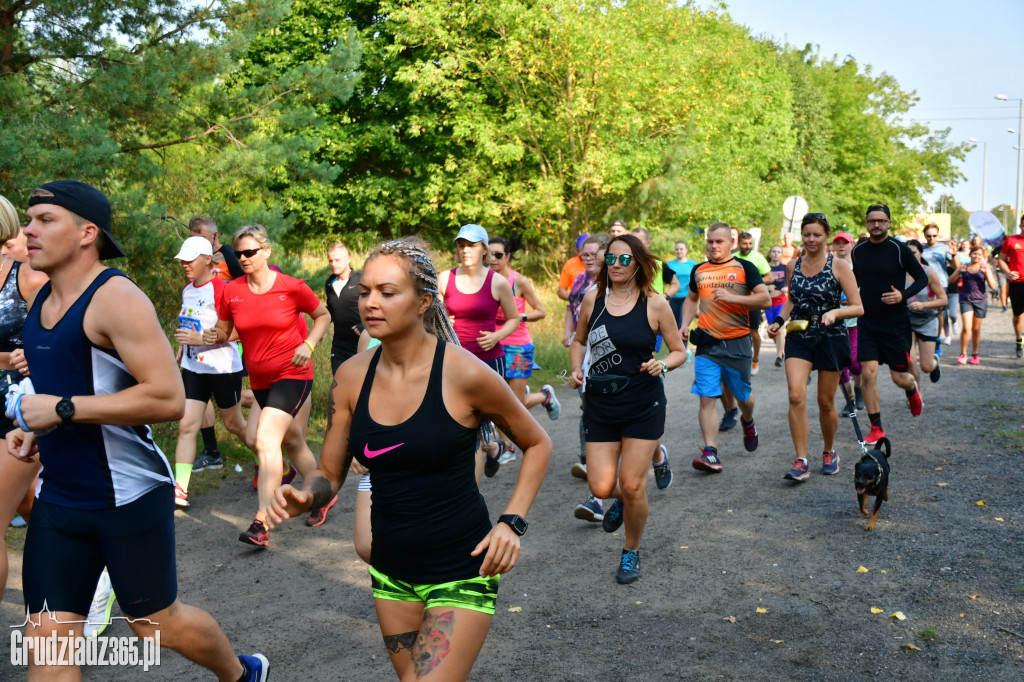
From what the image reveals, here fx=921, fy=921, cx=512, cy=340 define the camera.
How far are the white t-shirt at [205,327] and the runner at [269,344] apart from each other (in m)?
0.73

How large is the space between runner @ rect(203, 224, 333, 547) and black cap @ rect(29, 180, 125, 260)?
10.9 feet

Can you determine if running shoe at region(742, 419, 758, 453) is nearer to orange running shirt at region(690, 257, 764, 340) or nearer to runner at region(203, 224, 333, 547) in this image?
orange running shirt at region(690, 257, 764, 340)

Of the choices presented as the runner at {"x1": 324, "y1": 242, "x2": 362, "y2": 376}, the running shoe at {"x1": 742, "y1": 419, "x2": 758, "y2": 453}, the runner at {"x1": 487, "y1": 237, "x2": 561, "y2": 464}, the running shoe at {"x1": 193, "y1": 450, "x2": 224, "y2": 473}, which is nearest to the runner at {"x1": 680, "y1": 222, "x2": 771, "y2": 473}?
the running shoe at {"x1": 742, "y1": 419, "x2": 758, "y2": 453}

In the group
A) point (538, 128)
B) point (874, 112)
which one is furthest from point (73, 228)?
point (874, 112)

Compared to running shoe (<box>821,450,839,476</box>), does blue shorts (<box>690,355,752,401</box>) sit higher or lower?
higher

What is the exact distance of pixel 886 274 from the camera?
9.00m

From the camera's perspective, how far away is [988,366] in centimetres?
1573

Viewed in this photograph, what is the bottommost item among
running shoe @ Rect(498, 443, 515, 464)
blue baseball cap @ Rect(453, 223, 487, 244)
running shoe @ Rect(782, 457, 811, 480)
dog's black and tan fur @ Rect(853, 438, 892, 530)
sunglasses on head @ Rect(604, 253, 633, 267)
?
running shoe @ Rect(498, 443, 515, 464)

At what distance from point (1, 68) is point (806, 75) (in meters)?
48.0

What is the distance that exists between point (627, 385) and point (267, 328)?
8.91 feet

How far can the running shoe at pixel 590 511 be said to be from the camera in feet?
22.3

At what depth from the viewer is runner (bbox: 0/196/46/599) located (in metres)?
4.15

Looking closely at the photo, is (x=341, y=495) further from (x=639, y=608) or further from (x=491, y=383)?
(x=491, y=383)

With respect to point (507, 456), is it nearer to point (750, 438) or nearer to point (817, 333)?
point (750, 438)
